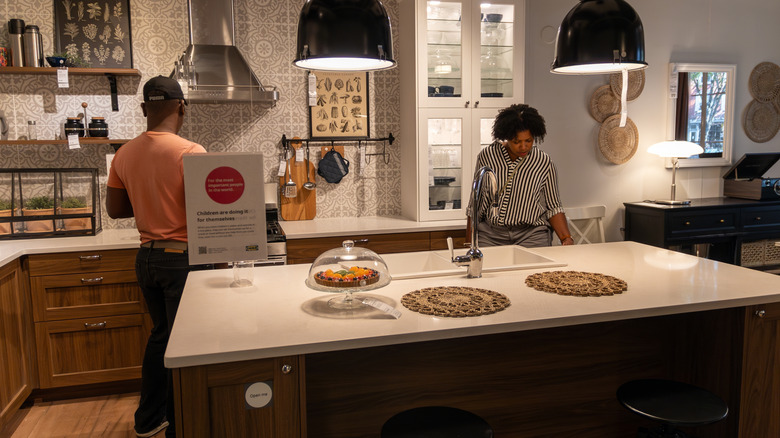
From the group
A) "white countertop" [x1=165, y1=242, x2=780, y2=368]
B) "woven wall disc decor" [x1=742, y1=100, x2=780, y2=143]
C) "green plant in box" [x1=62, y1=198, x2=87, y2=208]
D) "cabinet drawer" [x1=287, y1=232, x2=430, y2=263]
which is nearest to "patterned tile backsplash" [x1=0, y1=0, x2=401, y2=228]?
"green plant in box" [x1=62, y1=198, x2=87, y2=208]

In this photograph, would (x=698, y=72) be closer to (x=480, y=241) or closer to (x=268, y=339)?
(x=480, y=241)

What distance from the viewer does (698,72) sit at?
16.6 feet

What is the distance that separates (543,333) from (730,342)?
2.15 feet

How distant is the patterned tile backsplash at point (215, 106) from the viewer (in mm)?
3748

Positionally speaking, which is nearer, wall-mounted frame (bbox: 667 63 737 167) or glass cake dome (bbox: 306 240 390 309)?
glass cake dome (bbox: 306 240 390 309)

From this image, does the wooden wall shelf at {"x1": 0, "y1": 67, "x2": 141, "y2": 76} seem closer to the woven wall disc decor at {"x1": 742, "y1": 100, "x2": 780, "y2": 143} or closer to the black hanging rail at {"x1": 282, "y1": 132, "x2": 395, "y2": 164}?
the black hanging rail at {"x1": 282, "y1": 132, "x2": 395, "y2": 164}

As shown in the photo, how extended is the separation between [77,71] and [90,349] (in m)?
1.67

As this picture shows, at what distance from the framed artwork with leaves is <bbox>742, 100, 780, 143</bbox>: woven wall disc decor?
5.10 m

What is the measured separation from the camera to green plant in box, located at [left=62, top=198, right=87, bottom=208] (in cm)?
361

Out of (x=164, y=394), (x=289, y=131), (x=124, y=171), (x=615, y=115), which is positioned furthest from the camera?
(x=615, y=115)

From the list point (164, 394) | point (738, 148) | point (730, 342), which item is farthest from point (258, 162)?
point (738, 148)

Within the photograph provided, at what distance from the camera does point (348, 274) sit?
1.91m

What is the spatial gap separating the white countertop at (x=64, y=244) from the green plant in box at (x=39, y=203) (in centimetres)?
20

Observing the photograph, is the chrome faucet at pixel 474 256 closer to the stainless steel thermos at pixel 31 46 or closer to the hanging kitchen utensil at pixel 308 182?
the hanging kitchen utensil at pixel 308 182
